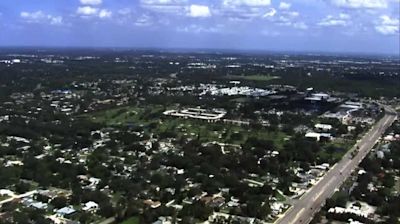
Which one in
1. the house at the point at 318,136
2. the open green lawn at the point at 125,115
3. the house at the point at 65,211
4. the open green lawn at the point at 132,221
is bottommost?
the open green lawn at the point at 125,115

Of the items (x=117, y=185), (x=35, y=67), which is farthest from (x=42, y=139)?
(x=35, y=67)

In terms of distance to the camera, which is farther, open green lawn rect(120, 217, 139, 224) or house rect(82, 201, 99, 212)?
house rect(82, 201, 99, 212)

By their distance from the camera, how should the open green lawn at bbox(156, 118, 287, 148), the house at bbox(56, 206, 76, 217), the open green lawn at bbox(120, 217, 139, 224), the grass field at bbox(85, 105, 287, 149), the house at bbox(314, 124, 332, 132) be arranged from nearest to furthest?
the open green lawn at bbox(120, 217, 139, 224)
the house at bbox(56, 206, 76, 217)
the open green lawn at bbox(156, 118, 287, 148)
the grass field at bbox(85, 105, 287, 149)
the house at bbox(314, 124, 332, 132)

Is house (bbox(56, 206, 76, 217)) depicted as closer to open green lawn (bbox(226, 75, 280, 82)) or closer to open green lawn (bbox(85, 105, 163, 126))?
open green lawn (bbox(85, 105, 163, 126))

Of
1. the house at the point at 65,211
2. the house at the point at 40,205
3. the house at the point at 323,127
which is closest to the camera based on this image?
the house at the point at 65,211

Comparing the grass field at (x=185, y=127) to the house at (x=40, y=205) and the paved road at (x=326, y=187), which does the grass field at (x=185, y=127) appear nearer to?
the paved road at (x=326, y=187)

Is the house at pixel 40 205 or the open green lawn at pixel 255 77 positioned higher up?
the house at pixel 40 205

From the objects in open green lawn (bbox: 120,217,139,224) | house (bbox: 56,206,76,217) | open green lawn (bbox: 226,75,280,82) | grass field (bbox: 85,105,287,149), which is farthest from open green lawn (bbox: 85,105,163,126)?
open green lawn (bbox: 226,75,280,82)

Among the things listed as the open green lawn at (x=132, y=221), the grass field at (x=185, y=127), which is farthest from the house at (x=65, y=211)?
the grass field at (x=185, y=127)

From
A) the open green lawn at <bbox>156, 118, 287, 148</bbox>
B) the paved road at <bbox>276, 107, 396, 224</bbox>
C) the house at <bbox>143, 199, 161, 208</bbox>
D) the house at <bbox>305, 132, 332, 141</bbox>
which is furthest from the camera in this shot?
the house at <bbox>305, 132, 332, 141</bbox>
